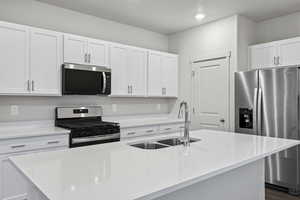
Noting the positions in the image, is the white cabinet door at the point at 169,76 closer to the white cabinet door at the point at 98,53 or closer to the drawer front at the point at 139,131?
the drawer front at the point at 139,131

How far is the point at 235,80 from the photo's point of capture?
12.4 ft

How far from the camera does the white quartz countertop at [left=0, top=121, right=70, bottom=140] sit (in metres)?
2.53

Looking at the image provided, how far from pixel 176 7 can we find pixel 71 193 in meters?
3.23

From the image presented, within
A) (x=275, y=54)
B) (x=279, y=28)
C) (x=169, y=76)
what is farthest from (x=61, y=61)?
(x=279, y=28)

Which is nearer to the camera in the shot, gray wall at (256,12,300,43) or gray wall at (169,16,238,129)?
gray wall at (256,12,300,43)

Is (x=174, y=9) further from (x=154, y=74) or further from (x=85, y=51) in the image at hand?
(x=85, y=51)

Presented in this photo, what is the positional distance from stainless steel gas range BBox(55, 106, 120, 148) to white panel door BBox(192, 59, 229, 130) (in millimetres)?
1806

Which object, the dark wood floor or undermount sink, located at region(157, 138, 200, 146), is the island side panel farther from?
the dark wood floor

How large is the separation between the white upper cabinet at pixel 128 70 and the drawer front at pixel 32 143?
1237 mm

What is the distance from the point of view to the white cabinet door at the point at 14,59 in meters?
2.73

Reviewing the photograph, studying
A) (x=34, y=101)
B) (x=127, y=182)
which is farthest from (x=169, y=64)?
(x=127, y=182)

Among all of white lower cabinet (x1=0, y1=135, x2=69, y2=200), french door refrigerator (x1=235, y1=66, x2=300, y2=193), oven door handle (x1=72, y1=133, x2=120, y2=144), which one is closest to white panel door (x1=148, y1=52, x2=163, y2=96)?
oven door handle (x1=72, y1=133, x2=120, y2=144)

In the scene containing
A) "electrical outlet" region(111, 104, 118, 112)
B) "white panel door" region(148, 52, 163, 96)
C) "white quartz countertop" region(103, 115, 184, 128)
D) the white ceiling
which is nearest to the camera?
the white ceiling

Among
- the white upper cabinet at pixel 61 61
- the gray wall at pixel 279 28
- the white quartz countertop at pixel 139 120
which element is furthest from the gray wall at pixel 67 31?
the gray wall at pixel 279 28
